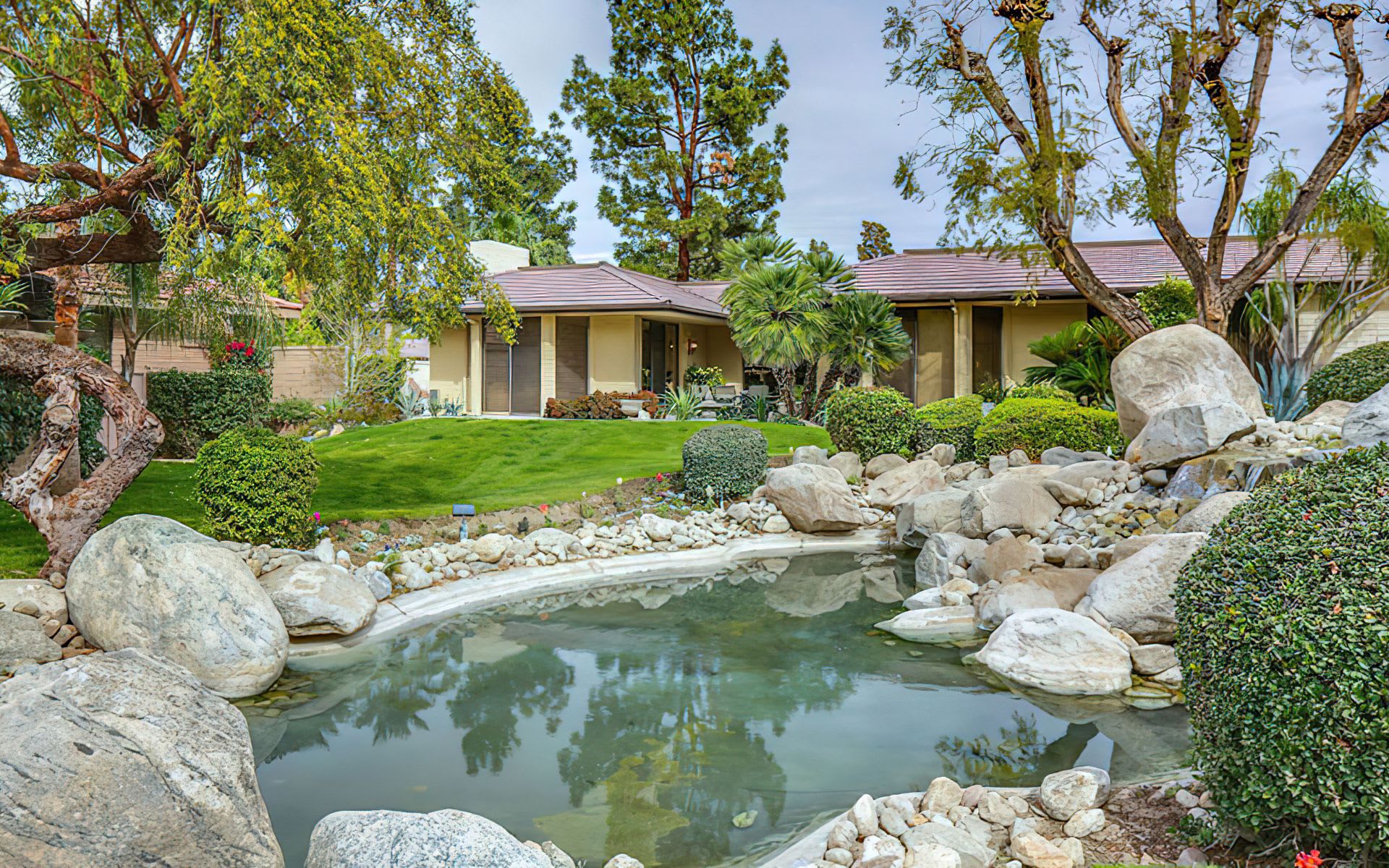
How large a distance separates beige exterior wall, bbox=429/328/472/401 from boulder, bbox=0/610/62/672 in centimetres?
1835

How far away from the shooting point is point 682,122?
106 ft

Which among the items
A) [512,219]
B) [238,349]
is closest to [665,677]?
[238,349]

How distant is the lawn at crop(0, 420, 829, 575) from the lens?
409 inches

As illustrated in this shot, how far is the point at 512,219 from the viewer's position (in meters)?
34.2

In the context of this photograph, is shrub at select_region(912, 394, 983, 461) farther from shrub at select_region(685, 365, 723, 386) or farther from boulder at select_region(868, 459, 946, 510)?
shrub at select_region(685, 365, 723, 386)

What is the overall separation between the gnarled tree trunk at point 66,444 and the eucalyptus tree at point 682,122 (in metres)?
24.7

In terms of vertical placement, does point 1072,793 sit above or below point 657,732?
above

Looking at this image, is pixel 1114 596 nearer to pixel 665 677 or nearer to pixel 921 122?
pixel 665 677

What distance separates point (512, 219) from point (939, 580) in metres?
27.8

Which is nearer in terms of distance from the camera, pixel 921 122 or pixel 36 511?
pixel 36 511

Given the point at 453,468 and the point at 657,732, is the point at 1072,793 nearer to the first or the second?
the point at 657,732

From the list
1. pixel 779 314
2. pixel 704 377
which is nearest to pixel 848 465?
pixel 779 314

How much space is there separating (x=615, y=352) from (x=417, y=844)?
20.4m

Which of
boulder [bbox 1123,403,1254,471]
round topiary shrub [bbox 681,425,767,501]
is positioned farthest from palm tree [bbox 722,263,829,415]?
boulder [bbox 1123,403,1254,471]
